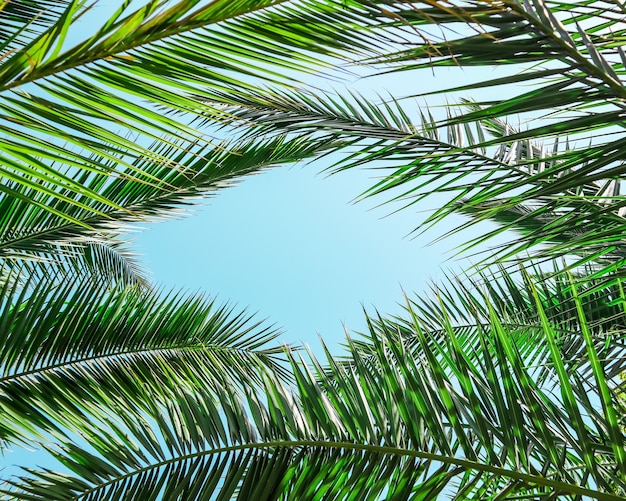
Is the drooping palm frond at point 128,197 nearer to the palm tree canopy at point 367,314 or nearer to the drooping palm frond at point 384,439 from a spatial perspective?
the palm tree canopy at point 367,314

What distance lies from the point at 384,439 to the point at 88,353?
153 centimetres

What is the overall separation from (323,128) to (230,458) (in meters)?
1.38

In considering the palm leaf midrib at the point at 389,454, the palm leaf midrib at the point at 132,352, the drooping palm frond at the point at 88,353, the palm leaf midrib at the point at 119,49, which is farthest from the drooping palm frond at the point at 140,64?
the palm leaf midrib at the point at 132,352

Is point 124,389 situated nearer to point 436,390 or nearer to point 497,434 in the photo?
point 436,390

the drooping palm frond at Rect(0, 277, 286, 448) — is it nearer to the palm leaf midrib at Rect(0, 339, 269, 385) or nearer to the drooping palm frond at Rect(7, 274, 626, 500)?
the palm leaf midrib at Rect(0, 339, 269, 385)

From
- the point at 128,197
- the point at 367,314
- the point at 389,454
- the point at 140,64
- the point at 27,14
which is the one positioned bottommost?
the point at 389,454

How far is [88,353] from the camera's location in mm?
2441

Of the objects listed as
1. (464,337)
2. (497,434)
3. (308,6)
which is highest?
(308,6)

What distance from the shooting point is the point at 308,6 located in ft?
3.17

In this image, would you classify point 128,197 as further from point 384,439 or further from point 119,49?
point 119,49

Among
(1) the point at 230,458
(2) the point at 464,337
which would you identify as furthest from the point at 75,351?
(2) the point at 464,337

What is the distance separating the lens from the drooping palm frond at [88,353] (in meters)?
2.15

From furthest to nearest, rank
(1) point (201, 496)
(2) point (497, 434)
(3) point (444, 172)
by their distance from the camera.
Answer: (3) point (444, 172)
(1) point (201, 496)
(2) point (497, 434)

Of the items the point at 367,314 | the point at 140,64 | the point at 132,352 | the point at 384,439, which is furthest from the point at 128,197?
the point at 140,64
